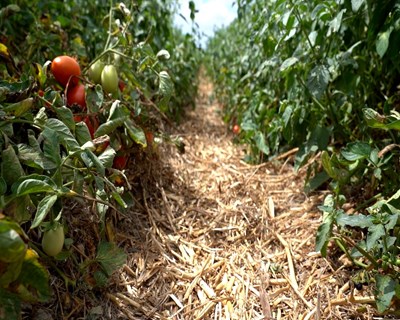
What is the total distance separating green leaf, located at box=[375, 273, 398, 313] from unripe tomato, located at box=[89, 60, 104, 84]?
939 millimetres

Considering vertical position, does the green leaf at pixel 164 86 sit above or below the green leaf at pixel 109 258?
above

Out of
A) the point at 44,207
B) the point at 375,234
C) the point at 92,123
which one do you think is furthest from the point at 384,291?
the point at 92,123

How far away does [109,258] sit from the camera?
2.86 ft

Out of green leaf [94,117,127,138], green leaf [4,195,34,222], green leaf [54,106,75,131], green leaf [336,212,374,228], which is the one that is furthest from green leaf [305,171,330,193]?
green leaf [4,195,34,222]

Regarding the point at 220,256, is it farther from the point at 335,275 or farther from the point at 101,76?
the point at 101,76

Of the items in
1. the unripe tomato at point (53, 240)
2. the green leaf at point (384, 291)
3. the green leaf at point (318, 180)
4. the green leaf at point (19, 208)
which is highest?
the green leaf at point (19, 208)

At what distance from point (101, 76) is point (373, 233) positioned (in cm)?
86

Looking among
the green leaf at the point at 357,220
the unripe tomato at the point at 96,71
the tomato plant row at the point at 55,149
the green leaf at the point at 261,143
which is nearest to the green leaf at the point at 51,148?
the tomato plant row at the point at 55,149

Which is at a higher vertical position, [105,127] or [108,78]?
[108,78]

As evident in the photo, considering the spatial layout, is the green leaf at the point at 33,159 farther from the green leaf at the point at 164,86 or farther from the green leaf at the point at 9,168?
the green leaf at the point at 164,86

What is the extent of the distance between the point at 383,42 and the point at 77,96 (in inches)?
34.3

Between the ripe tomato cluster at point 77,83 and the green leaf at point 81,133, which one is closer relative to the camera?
the green leaf at point 81,133

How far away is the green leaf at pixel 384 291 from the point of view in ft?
2.73

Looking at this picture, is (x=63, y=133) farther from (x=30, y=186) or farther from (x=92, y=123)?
(x=92, y=123)
